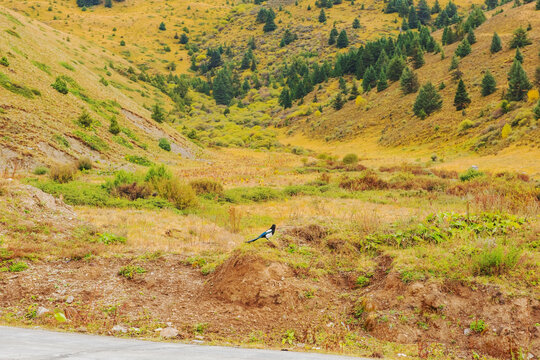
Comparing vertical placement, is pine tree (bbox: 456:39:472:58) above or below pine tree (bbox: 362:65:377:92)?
above

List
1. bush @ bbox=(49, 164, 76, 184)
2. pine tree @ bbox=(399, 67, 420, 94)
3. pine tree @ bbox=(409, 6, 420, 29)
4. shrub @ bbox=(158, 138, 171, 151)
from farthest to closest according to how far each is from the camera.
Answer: pine tree @ bbox=(409, 6, 420, 29) < pine tree @ bbox=(399, 67, 420, 94) < shrub @ bbox=(158, 138, 171, 151) < bush @ bbox=(49, 164, 76, 184)

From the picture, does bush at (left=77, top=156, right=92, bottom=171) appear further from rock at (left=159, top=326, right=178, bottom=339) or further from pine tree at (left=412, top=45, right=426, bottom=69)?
pine tree at (left=412, top=45, right=426, bottom=69)

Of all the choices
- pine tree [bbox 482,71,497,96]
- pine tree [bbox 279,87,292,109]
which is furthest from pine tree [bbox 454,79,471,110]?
pine tree [bbox 279,87,292,109]

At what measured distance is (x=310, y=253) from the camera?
6547 millimetres

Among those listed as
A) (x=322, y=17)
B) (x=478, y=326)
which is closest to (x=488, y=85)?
(x=478, y=326)

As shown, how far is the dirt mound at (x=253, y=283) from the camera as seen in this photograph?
16.6 ft

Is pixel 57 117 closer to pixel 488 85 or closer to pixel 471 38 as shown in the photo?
pixel 488 85

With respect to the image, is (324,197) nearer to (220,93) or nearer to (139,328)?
(139,328)

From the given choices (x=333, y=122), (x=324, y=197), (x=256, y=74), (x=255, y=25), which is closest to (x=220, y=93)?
(x=256, y=74)

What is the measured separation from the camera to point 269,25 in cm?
12144

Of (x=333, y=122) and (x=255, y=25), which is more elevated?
(x=255, y=25)

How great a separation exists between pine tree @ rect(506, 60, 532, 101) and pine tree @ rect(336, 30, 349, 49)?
67228 millimetres

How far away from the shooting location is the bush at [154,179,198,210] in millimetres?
12805

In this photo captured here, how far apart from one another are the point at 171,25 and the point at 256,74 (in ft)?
174
